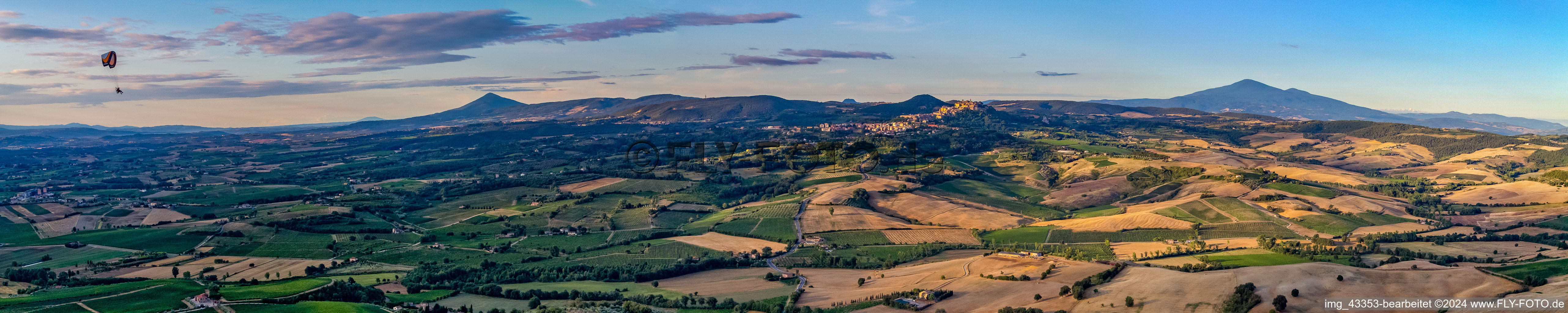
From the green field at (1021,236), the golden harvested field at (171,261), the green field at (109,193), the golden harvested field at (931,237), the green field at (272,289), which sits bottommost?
the green field at (109,193)

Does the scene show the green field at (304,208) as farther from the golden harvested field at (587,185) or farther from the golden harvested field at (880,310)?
the golden harvested field at (880,310)

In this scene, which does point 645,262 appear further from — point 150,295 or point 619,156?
point 619,156

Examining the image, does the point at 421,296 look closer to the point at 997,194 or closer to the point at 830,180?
the point at 830,180

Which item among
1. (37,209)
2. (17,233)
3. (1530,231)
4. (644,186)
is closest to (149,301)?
(17,233)

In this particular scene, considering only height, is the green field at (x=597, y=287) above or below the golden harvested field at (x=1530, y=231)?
below

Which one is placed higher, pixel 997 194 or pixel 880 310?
pixel 997 194

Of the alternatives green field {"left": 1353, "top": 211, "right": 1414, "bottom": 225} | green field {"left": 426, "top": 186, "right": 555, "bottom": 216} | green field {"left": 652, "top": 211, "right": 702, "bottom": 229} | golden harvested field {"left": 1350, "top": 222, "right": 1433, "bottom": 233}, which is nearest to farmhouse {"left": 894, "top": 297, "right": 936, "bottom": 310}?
green field {"left": 652, "top": 211, "right": 702, "bottom": 229}

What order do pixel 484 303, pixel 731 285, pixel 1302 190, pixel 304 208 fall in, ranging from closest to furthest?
pixel 484 303, pixel 731 285, pixel 304 208, pixel 1302 190

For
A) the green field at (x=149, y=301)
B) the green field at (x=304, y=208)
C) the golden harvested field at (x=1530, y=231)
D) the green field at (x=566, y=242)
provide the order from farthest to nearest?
the green field at (x=304, y=208)
the green field at (x=566, y=242)
the golden harvested field at (x=1530, y=231)
the green field at (x=149, y=301)

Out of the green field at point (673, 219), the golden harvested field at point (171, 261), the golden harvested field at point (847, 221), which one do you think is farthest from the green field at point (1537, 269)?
the golden harvested field at point (171, 261)
